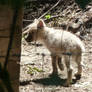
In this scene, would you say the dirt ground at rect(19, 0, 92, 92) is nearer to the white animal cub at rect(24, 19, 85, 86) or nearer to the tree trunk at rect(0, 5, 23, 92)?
the white animal cub at rect(24, 19, 85, 86)

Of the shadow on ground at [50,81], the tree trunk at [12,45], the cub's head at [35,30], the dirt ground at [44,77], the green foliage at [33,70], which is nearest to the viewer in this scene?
the tree trunk at [12,45]

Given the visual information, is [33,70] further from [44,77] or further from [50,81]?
[50,81]

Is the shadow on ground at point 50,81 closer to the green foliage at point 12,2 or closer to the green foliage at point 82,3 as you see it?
the green foliage at point 82,3

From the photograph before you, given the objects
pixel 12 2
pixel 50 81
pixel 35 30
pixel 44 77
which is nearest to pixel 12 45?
pixel 12 2

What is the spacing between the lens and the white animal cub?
499 centimetres

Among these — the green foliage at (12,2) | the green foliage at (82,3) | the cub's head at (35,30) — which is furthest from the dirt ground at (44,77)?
the green foliage at (12,2)

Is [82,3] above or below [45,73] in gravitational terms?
above

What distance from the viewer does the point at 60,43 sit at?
17.0 feet

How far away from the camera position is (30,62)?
612 centimetres

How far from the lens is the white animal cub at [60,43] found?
499cm

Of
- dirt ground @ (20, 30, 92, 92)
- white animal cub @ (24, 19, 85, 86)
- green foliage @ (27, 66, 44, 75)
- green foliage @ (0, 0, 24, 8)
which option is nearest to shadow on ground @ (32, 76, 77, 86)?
dirt ground @ (20, 30, 92, 92)

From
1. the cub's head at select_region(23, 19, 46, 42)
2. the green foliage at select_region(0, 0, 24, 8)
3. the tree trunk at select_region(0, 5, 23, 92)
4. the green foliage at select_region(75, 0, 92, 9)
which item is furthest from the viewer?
the cub's head at select_region(23, 19, 46, 42)

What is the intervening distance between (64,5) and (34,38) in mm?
2760

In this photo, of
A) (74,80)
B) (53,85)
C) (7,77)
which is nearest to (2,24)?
(7,77)
